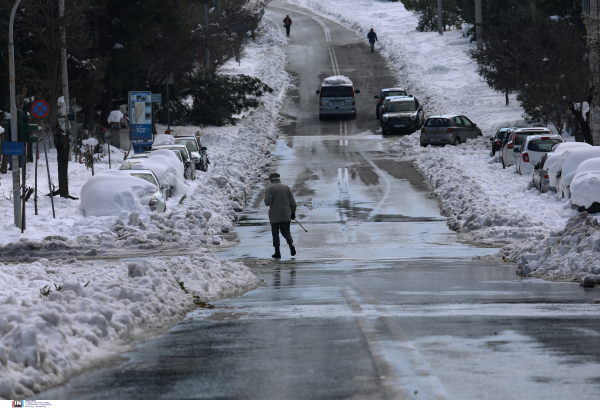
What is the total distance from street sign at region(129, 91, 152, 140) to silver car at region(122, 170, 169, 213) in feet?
39.5

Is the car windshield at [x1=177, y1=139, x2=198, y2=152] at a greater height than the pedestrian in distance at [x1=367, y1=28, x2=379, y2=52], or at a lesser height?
lesser

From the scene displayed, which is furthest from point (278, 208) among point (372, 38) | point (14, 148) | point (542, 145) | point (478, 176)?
point (372, 38)

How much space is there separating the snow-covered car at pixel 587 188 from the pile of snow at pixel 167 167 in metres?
11.8

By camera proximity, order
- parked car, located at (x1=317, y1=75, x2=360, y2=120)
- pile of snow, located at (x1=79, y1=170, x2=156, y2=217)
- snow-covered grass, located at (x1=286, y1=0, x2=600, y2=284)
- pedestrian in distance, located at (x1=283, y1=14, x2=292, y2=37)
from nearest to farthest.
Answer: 1. snow-covered grass, located at (x1=286, y1=0, x2=600, y2=284)
2. pile of snow, located at (x1=79, y1=170, x2=156, y2=217)
3. parked car, located at (x1=317, y1=75, x2=360, y2=120)
4. pedestrian in distance, located at (x1=283, y1=14, x2=292, y2=37)

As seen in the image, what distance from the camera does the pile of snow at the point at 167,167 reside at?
26.6 metres

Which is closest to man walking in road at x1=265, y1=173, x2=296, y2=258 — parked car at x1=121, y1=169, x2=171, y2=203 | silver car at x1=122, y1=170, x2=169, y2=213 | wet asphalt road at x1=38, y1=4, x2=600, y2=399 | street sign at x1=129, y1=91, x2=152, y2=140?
wet asphalt road at x1=38, y1=4, x2=600, y2=399

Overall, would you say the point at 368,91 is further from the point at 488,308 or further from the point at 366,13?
the point at 488,308

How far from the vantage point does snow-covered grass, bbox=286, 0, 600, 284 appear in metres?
14.5

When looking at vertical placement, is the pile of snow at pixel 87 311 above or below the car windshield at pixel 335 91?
below

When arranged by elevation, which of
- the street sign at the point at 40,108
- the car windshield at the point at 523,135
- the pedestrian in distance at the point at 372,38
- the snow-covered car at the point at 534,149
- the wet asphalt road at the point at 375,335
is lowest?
the wet asphalt road at the point at 375,335

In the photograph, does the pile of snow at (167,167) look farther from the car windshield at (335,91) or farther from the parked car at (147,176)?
the car windshield at (335,91)

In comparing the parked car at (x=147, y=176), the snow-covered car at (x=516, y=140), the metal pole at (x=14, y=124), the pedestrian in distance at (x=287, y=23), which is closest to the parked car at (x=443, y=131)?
the snow-covered car at (x=516, y=140)

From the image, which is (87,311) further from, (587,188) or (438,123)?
(438,123)

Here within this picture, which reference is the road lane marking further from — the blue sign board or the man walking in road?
the man walking in road
